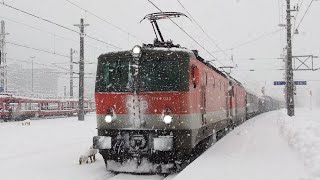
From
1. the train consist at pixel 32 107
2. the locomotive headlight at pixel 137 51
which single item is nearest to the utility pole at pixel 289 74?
the locomotive headlight at pixel 137 51

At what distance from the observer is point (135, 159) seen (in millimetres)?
10469

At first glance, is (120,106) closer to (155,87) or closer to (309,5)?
(155,87)

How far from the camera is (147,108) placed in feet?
33.9

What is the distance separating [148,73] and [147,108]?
873mm

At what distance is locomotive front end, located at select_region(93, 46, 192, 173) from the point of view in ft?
33.4

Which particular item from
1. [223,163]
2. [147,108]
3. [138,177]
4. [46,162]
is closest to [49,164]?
[46,162]

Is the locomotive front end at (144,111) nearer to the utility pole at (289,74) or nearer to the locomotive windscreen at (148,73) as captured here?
the locomotive windscreen at (148,73)

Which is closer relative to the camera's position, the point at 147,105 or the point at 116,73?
the point at 147,105

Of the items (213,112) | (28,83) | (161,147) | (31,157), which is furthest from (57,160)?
(28,83)

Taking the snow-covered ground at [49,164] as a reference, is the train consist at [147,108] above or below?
above

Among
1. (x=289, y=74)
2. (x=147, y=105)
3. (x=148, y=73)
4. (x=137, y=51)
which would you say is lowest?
(x=147, y=105)

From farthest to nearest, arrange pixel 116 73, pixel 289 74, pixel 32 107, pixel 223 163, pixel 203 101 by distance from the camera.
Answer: pixel 32 107 < pixel 289 74 < pixel 203 101 < pixel 116 73 < pixel 223 163

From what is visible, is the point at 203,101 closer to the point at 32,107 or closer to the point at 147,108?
the point at 147,108

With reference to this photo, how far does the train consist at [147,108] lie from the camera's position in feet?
33.4
